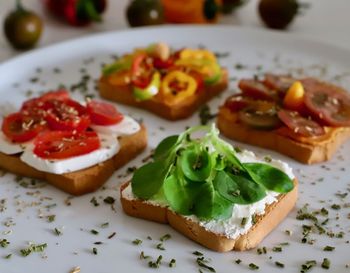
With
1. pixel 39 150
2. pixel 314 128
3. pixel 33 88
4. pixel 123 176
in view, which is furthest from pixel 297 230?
pixel 33 88

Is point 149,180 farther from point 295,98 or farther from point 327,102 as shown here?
point 327,102

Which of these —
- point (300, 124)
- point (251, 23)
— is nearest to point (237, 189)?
point (300, 124)

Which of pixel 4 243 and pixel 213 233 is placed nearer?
pixel 213 233

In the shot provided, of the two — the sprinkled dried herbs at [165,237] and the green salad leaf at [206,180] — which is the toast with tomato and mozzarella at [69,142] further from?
the sprinkled dried herbs at [165,237]

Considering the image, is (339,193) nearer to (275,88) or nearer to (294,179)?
(294,179)

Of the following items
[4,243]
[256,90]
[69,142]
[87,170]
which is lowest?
[4,243]

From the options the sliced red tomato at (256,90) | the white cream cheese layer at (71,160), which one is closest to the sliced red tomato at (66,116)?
the white cream cheese layer at (71,160)
